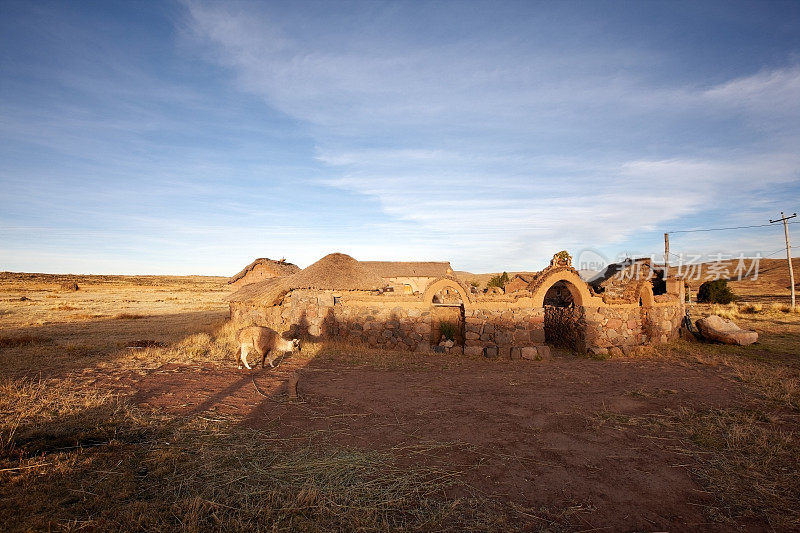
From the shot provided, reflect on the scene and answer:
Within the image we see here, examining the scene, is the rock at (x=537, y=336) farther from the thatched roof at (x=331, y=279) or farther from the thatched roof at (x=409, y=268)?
the thatched roof at (x=409, y=268)

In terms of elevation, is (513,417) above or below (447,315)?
below

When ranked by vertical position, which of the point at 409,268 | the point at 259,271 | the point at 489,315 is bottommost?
the point at 489,315

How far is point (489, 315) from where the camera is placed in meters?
14.4

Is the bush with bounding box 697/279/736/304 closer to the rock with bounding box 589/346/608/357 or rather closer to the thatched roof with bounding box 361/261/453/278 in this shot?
the thatched roof with bounding box 361/261/453/278

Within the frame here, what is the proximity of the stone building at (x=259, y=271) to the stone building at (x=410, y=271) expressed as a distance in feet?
58.0

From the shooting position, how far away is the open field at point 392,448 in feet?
14.3

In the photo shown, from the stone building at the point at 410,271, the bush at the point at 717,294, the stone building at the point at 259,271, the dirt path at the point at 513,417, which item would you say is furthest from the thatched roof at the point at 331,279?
the bush at the point at 717,294

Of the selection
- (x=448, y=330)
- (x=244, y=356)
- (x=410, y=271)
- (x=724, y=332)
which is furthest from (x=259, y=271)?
(x=724, y=332)

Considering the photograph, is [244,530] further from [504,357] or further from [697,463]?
[504,357]

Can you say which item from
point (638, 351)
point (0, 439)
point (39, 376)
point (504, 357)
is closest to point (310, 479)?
point (0, 439)

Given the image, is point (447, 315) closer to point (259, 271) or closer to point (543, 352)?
point (543, 352)

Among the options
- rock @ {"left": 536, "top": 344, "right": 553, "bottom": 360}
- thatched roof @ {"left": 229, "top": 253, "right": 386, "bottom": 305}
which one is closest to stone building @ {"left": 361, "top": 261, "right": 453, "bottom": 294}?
thatched roof @ {"left": 229, "top": 253, "right": 386, "bottom": 305}

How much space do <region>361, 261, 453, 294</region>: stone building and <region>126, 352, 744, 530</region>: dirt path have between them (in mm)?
35058

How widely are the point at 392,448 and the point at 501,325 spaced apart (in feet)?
29.7
